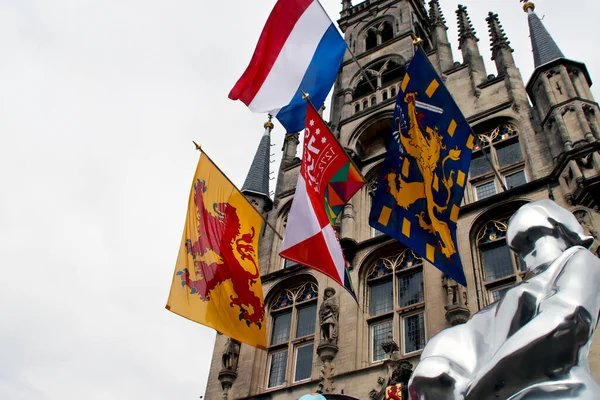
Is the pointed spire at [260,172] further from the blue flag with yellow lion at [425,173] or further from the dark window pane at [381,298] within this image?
the blue flag with yellow lion at [425,173]

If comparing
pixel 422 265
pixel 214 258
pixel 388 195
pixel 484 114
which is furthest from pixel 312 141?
pixel 484 114

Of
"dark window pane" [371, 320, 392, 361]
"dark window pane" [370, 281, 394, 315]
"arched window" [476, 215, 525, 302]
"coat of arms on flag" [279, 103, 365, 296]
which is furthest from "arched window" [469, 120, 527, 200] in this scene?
"coat of arms on flag" [279, 103, 365, 296]

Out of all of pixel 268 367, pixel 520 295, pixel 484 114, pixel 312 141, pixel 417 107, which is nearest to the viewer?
pixel 520 295

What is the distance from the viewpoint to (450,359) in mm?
4750

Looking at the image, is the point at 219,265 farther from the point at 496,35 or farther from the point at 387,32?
the point at 387,32

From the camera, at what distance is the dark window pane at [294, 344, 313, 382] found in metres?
12.6

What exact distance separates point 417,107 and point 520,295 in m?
5.22

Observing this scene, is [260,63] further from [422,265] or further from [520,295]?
[520,295]

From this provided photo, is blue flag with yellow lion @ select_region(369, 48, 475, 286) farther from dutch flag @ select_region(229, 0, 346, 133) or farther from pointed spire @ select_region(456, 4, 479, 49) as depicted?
pointed spire @ select_region(456, 4, 479, 49)

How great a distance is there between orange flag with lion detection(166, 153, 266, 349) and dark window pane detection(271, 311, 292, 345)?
2718mm

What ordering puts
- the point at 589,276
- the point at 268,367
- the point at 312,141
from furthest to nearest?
the point at 268,367 < the point at 312,141 < the point at 589,276

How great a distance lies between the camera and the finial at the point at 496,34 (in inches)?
658

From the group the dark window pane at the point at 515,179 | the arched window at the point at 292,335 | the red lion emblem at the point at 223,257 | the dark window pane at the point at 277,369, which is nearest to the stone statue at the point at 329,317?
the arched window at the point at 292,335

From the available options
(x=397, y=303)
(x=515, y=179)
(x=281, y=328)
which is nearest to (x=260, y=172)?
(x=281, y=328)
